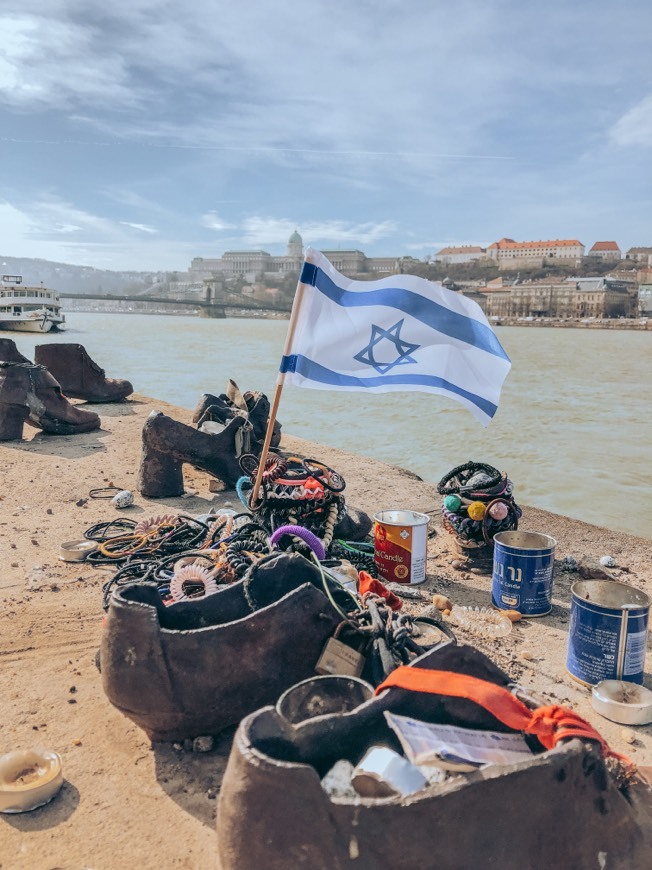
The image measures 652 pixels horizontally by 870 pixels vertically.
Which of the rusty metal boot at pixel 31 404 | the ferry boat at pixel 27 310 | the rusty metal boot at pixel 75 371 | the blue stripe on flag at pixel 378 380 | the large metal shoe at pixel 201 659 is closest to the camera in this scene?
the large metal shoe at pixel 201 659

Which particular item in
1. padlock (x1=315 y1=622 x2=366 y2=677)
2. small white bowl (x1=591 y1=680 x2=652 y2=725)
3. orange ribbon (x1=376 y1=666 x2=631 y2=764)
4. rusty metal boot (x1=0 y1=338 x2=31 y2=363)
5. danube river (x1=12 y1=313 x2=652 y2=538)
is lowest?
danube river (x1=12 y1=313 x2=652 y2=538)

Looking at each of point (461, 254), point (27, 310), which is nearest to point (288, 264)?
point (461, 254)

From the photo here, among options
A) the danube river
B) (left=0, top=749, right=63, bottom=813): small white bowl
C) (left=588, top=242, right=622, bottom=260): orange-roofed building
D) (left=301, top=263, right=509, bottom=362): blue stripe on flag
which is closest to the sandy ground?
(left=0, top=749, right=63, bottom=813): small white bowl

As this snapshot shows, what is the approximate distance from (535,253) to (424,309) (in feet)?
505

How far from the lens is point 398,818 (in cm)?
158

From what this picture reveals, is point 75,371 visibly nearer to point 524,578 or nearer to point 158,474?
point 158,474

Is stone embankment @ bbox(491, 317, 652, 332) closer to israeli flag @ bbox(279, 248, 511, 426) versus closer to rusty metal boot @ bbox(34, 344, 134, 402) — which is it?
rusty metal boot @ bbox(34, 344, 134, 402)

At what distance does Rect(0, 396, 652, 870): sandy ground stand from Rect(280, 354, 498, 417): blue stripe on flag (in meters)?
1.14

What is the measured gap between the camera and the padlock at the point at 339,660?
2377 millimetres

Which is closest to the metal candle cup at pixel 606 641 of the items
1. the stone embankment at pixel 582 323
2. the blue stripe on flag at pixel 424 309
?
the blue stripe on flag at pixel 424 309

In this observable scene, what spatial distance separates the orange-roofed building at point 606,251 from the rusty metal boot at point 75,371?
153507 mm

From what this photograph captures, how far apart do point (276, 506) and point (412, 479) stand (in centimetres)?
328

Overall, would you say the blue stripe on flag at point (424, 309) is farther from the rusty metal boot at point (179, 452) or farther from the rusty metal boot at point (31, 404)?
the rusty metal boot at point (31, 404)

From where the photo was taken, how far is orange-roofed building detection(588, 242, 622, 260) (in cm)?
14862
